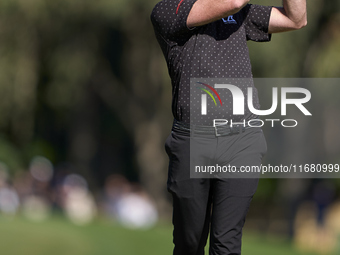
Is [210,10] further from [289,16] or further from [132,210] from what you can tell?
[132,210]

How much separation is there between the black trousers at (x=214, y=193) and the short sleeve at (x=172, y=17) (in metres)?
0.64

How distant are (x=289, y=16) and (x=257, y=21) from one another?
21cm

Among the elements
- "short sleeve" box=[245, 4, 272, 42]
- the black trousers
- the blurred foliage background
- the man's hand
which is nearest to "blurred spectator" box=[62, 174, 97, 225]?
the blurred foliage background

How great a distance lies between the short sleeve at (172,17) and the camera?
12.1 feet

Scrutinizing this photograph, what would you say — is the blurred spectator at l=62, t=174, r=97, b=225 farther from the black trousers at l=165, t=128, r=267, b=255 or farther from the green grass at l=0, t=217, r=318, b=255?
the black trousers at l=165, t=128, r=267, b=255

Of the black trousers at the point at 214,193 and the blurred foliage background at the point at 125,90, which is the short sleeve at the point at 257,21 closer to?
the black trousers at the point at 214,193

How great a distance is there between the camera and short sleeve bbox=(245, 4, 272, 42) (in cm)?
383

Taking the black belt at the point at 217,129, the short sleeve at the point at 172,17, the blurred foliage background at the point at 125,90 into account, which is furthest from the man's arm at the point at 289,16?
the blurred foliage background at the point at 125,90

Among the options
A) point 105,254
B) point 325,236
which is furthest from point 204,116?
point 325,236

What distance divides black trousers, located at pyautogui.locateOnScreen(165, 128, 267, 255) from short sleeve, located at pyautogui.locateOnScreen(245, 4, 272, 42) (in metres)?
0.63

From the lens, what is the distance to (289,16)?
12.3 ft

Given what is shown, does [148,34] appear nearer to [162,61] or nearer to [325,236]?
[162,61]

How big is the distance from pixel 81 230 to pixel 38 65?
7723 millimetres

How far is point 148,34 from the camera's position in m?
15.1
